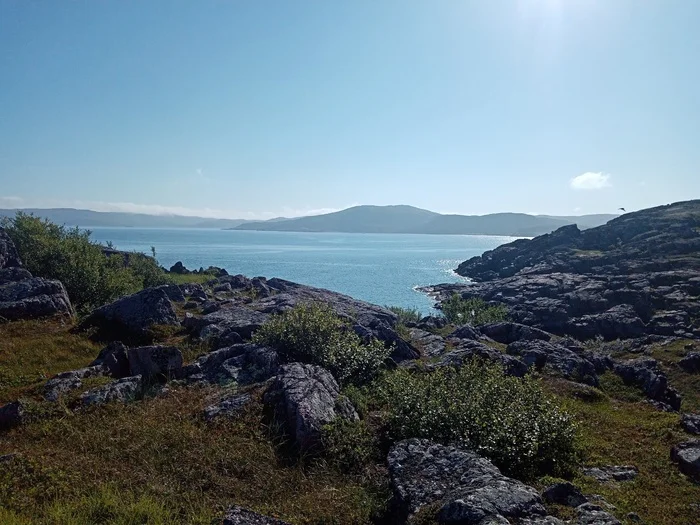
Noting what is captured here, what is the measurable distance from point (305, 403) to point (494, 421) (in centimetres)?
506

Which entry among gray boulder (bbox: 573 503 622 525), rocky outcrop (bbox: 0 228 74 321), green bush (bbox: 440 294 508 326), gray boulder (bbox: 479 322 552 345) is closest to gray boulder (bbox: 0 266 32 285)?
rocky outcrop (bbox: 0 228 74 321)

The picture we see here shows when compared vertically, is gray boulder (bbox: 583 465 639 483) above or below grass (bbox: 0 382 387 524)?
below

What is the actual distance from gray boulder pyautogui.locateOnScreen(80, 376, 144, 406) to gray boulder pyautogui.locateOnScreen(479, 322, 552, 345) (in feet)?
119

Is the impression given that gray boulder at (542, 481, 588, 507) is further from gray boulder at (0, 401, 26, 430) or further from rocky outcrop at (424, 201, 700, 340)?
rocky outcrop at (424, 201, 700, 340)

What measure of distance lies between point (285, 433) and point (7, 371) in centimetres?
1288

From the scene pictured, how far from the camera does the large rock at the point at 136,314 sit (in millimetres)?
24562

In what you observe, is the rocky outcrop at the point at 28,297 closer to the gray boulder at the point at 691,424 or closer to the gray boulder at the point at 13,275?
the gray boulder at the point at 13,275

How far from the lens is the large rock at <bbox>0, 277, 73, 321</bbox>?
2467 cm

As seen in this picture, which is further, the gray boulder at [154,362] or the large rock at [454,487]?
the gray boulder at [154,362]

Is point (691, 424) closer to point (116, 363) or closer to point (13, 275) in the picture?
point (116, 363)

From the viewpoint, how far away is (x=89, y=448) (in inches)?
465

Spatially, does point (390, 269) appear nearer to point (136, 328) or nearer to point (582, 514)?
point (136, 328)

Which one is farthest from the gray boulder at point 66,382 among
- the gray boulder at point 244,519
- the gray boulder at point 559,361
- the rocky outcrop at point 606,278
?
the rocky outcrop at point 606,278

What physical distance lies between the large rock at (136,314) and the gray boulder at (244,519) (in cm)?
1841
